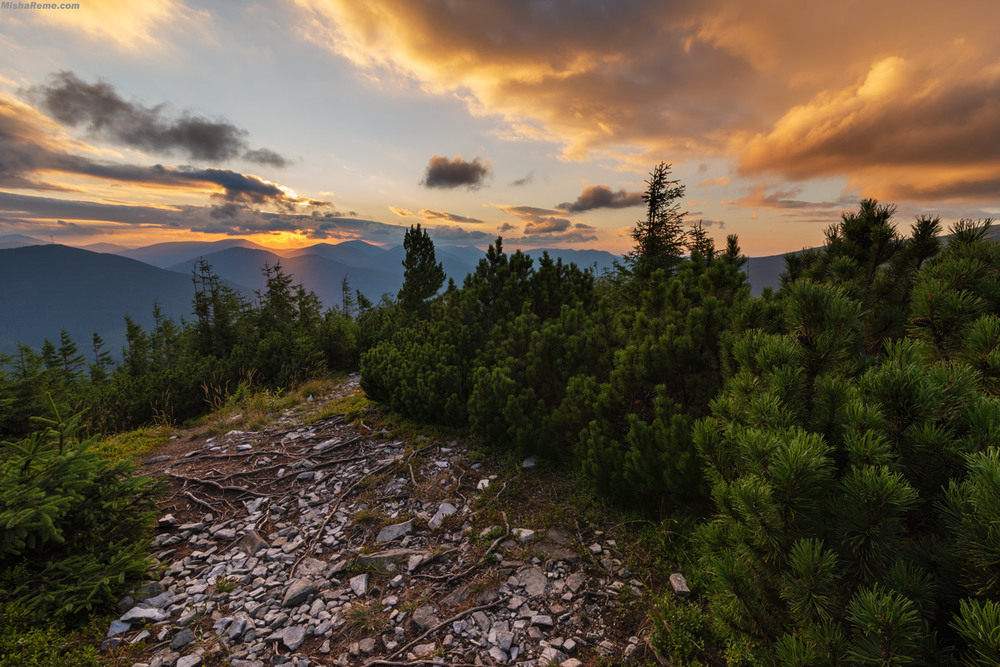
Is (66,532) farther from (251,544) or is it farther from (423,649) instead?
(423,649)

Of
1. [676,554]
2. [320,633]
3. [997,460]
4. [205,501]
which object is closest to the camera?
[997,460]

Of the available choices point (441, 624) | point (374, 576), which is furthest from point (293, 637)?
point (441, 624)

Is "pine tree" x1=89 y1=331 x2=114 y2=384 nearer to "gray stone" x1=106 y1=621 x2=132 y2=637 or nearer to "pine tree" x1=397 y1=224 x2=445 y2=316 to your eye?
"pine tree" x1=397 y1=224 x2=445 y2=316

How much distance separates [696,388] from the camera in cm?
480

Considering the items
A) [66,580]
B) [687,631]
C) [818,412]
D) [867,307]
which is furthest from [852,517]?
[66,580]

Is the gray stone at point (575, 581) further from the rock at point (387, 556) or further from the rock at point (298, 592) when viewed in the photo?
the rock at point (298, 592)

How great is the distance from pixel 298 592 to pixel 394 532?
1247mm

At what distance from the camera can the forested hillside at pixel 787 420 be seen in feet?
6.40

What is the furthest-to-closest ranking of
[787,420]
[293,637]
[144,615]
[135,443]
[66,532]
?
[135,443] < [66,532] < [144,615] < [293,637] < [787,420]

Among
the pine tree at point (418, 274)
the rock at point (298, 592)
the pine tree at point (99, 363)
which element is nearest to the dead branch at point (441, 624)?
the rock at point (298, 592)

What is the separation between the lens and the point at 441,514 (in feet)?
17.6

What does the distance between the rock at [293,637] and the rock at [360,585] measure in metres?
0.59

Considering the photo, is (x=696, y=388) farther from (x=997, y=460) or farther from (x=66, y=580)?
(x=66, y=580)

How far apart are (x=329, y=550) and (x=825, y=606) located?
509 centimetres
